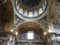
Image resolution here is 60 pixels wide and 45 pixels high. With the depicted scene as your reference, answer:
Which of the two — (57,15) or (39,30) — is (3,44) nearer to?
(39,30)

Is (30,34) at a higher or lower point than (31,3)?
lower

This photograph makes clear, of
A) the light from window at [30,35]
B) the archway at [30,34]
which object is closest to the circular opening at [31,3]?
the archway at [30,34]

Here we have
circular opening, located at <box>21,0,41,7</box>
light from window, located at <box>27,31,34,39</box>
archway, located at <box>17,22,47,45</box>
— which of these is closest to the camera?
archway, located at <box>17,22,47,45</box>

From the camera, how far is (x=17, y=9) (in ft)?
67.2

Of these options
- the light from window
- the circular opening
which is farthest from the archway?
the circular opening

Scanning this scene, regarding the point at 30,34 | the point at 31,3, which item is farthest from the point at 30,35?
the point at 31,3

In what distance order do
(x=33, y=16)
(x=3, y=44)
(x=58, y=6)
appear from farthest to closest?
1. (x=33, y=16)
2. (x=58, y=6)
3. (x=3, y=44)

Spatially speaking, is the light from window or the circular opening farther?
the circular opening

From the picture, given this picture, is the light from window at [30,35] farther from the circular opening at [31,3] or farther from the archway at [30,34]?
the circular opening at [31,3]

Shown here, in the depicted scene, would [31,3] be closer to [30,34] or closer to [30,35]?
[30,34]

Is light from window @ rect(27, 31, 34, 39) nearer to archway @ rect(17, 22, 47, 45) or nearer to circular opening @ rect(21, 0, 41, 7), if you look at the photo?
archway @ rect(17, 22, 47, 45)

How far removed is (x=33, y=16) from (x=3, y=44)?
532cm

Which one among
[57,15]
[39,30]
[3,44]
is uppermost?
[57,15]

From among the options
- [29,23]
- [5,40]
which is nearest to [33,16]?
[29,23]
